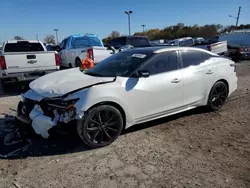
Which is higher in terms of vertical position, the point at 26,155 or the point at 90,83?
the point at 90,83

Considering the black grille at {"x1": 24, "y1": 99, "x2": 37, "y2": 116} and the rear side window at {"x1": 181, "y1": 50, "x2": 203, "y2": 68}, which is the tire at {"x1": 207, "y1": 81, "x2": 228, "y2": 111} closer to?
the rear side window at {"x1": 181, "y1": 50, "x2": 203, "y2": 68}

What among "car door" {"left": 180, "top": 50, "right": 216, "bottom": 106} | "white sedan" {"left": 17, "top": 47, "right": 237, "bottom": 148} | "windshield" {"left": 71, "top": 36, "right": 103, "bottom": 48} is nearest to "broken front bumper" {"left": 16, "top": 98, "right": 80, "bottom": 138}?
"white sedan" {"left": 17, "top": 47, "right": 237, "bottom": 148}

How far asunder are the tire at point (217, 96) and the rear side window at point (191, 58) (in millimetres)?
705

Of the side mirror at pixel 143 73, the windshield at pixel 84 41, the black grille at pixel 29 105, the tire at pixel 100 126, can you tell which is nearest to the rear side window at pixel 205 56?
the side mirror at pixel 143 73

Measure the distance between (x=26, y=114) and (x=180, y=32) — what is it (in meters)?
71.7

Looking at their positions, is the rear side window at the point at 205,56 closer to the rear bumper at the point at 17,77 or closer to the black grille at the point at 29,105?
the black grille at the point at 29,105

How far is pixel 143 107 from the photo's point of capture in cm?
397

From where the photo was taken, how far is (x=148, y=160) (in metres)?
3.24

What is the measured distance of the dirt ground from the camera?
2.80 meters

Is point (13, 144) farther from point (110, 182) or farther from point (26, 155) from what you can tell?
point (110, 182)

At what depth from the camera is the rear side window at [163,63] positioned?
4152 millimetres

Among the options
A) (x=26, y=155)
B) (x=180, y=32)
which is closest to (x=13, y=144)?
(x=26, y=155)

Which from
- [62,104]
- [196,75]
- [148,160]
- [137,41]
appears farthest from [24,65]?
[137,41]

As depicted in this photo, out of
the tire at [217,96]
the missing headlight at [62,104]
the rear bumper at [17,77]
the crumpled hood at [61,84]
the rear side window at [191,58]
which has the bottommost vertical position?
the tire at [217,96]
